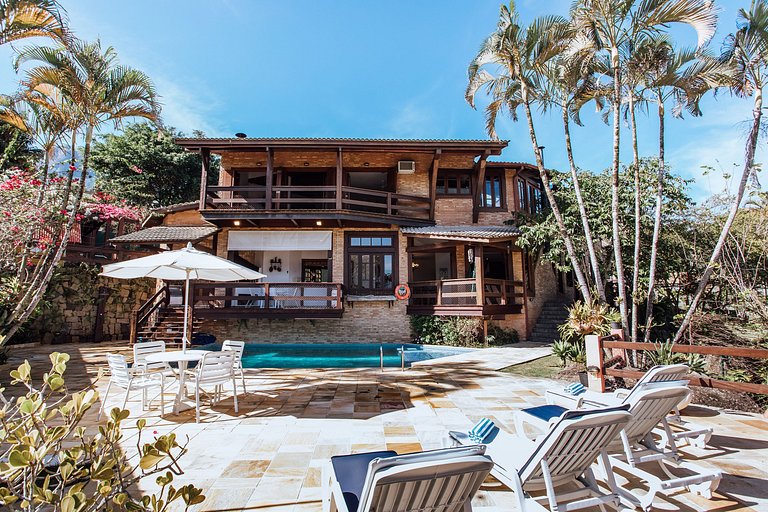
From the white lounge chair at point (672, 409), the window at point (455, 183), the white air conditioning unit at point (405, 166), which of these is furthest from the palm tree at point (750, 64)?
the white air conditioning unit at point (405, 166)

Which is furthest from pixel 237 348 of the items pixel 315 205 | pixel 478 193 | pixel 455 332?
pixel 478 193

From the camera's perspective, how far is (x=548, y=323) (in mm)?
14867

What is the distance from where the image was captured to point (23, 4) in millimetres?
4895

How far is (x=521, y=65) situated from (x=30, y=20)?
9402mm

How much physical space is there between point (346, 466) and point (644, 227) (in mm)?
12500

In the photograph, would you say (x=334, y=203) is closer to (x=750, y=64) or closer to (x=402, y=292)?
(x=402, y=292)

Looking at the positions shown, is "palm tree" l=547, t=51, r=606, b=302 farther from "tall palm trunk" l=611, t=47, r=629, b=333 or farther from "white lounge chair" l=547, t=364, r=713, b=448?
"white lounge chair" l=547, t=364, r=713, b=448

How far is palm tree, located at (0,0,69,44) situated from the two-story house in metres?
7.72

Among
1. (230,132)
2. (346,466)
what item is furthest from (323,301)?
(346,466)

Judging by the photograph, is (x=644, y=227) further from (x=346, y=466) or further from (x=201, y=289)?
(x=201, y=289)

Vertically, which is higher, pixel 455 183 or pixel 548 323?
pixel 455 183

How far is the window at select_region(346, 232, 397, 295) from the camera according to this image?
582 inches

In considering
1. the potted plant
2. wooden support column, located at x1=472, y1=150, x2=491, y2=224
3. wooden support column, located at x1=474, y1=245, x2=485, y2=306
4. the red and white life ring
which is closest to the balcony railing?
wooden support column, located at x1=472, y1=150, x2=491, y2=224

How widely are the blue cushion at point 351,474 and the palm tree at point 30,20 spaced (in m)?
6.91
